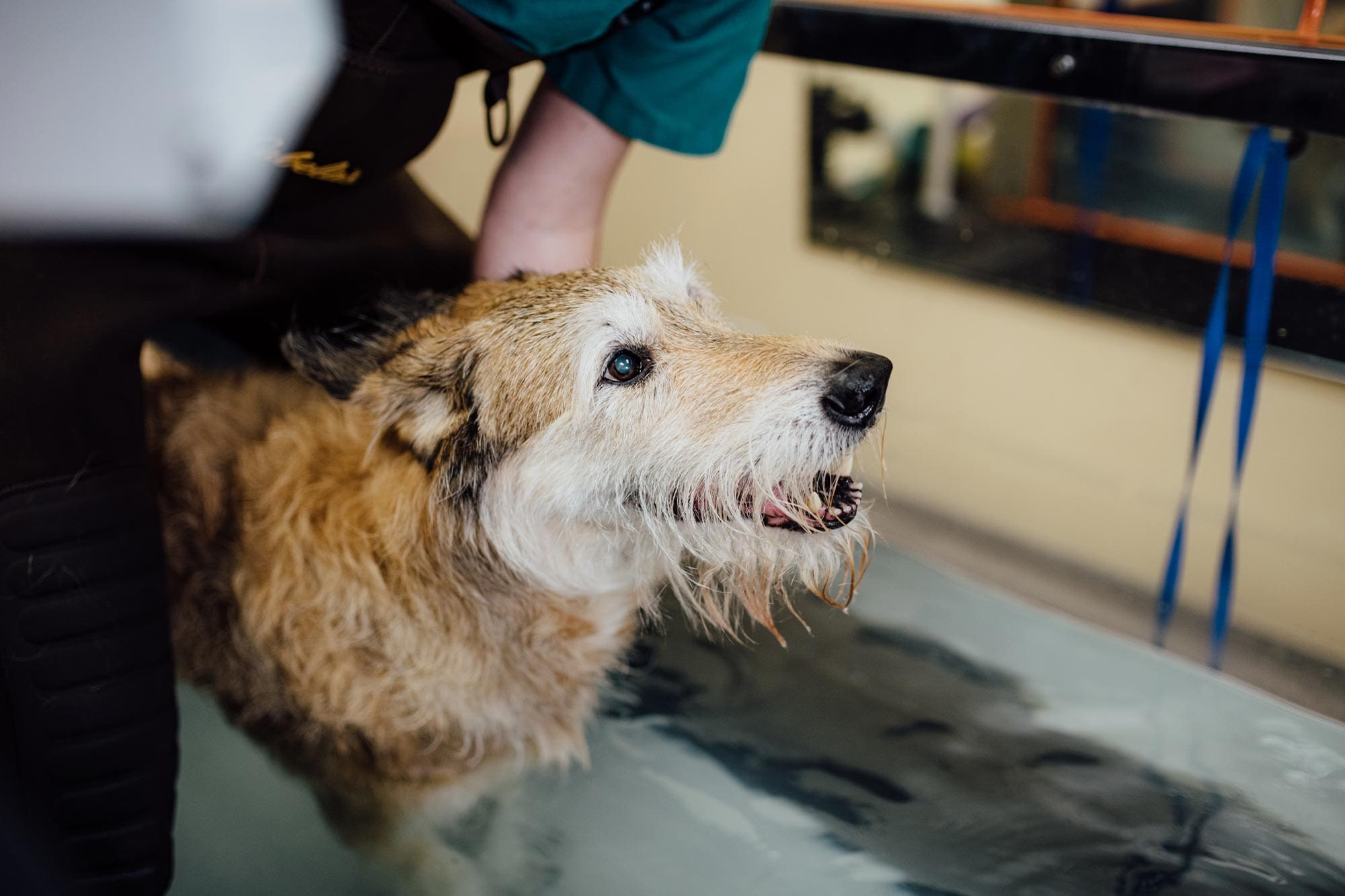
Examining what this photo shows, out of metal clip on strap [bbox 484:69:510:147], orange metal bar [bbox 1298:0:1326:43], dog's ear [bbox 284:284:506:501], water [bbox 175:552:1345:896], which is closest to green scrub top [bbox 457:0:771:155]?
metal clip on strap [bbox 484:69:510:147]

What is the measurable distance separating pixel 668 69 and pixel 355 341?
21.7 inches

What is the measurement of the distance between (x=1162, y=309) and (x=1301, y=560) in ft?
1.79

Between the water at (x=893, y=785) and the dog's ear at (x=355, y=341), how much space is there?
1.92ft

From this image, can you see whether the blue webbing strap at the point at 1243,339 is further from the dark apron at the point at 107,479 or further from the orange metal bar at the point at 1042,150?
the dark apron at the point at 107,479

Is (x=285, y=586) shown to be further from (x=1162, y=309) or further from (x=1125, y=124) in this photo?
(x=1125, y=124)

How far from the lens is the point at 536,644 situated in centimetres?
132

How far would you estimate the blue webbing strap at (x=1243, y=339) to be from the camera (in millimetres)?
1470

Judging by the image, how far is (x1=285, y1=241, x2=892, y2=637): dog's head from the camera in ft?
3.48

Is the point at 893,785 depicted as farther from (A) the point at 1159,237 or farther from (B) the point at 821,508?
(A) the point at 1159,237

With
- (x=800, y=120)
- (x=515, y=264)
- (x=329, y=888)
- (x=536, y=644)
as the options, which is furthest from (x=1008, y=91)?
(x=329, y=888)

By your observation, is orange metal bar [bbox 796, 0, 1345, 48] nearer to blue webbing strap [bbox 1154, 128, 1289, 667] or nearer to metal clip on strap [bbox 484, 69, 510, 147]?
blue webbing strap [bbox 1154, 128, 1289, 667]

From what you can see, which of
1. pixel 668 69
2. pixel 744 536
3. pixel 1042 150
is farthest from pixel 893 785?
pixel 1042 150

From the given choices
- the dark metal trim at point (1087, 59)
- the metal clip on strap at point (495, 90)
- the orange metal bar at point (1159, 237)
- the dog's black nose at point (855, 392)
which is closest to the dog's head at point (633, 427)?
the dog's black nose at point (855, 392)

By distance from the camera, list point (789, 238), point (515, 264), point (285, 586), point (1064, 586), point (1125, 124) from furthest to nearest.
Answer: point (789, 238)
point (1125, 124)
point (1064, 586)
point (515, 264)
point (285, 586)
